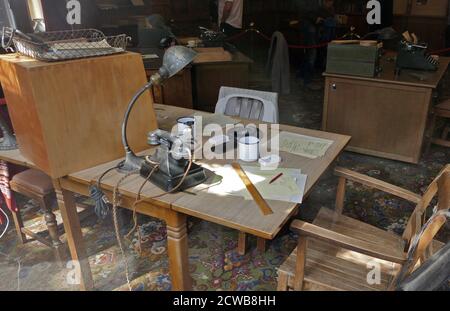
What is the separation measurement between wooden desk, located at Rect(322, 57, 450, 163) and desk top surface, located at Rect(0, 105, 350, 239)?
1.63 meters

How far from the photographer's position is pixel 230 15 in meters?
6.17

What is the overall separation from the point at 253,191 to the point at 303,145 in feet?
1.74

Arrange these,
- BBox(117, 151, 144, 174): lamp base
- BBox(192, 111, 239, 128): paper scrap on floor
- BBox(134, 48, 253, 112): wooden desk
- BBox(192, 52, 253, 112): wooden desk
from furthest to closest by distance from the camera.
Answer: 1. BBox(192, 52, 253, 112): wooden desk
2. BBox(134, 48, 253, 112): wooden desk
3. BBox(192, 111, 239, 128): paper scrap on floor
4. BBox(117, 151, 144, 174): lamp base

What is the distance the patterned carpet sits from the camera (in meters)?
2.08

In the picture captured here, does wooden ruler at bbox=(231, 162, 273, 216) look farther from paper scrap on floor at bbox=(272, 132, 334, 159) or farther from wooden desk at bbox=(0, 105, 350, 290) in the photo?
paper scrap on floor at bbox=(272, 132, 334, 159)

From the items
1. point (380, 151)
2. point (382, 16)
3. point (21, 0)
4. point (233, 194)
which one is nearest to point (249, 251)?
point (233, 194)

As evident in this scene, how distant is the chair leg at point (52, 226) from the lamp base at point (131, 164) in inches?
26.3

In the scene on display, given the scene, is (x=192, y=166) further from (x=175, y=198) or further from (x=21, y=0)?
(x=21, y=0)

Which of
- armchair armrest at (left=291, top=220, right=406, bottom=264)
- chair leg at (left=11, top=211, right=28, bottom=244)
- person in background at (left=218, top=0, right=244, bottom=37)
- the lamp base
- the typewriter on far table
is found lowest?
chair leg at (left=11, top=211, right=28, bottom=244)

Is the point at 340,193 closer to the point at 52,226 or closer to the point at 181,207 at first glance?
the point at 181,207

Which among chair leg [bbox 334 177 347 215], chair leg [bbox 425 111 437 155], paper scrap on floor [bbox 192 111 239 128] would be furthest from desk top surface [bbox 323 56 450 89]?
chair leg [bbox 334 177 347 215]

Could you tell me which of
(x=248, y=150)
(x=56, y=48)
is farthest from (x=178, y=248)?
(x=56, y=48)

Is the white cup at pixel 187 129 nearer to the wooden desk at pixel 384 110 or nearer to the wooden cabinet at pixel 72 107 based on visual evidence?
the wooden cabinet at pixel 72 107

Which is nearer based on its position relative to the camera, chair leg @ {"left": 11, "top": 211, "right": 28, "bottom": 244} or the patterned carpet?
the patterned carpet
